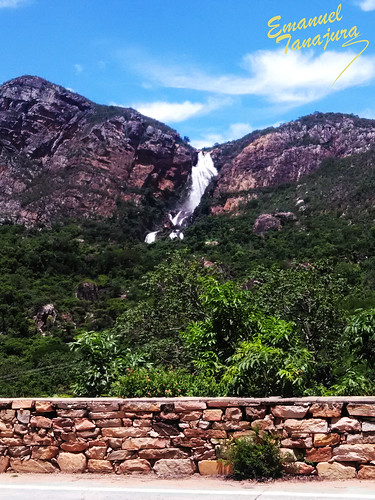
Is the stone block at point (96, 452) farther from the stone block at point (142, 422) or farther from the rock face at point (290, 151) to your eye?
the rock face at point (290, 151)

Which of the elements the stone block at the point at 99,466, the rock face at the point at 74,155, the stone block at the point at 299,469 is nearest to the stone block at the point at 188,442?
the stone block at the point at 99,466

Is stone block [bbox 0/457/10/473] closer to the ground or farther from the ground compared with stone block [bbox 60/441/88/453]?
closer to the ground

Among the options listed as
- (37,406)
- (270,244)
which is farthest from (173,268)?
(270,244)

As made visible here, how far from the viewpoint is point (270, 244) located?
6391 cm

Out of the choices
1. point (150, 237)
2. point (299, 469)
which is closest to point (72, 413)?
point (299, 469)

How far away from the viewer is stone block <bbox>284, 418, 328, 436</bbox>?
15.6 feet

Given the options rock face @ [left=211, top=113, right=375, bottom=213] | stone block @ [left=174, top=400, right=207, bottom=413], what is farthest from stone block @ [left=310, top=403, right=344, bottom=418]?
rock face @ [left=211, top=113, right=375, bottom=213]

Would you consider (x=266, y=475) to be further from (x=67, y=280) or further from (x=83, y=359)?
(x=67, y=280)

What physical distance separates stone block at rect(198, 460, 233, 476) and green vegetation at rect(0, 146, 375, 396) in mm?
855

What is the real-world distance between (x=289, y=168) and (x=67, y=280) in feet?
212

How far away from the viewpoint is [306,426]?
479cm

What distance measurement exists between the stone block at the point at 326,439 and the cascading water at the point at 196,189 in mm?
90403

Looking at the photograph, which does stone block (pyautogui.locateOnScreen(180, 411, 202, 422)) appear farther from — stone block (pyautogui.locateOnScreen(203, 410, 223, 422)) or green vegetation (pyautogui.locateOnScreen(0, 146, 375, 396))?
green vegetation (pyautogui.locateOnScreen(0, 146, 375, 396))

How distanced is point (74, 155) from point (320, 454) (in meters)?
101
